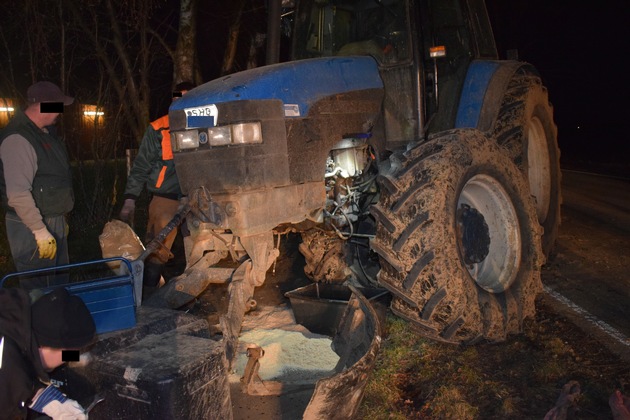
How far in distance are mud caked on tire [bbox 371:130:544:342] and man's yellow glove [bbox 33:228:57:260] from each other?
2406 mm

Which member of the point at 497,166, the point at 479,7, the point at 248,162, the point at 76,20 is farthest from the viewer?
the point at 76,20

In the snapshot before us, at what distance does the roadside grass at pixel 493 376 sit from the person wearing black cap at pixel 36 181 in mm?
2721

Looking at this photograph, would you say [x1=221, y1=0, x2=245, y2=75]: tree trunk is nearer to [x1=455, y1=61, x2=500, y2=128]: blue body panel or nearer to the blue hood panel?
[x1=455, y1=61, x2=500, y2=128]: blue body panel

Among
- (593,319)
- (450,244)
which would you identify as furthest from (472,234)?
(593,319)

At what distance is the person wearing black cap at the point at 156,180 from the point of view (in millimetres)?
5906

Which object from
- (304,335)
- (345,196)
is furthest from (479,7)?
(304,335)

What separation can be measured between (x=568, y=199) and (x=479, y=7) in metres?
6.14

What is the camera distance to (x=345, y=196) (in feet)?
16.7

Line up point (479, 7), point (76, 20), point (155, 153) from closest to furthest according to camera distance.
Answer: point (155, 153)
point (479, 7)
point (76, 20)

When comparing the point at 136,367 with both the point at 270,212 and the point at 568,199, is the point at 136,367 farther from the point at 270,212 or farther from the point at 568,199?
the point at 568,199

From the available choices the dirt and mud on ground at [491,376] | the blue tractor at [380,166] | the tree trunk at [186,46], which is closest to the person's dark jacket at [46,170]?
the blue tractor at [380,166]

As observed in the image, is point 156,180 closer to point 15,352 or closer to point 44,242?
point 44,242

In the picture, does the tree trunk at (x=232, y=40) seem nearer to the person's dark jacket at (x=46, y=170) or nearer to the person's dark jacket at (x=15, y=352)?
the person's dark jacket at (x=46, y=170)

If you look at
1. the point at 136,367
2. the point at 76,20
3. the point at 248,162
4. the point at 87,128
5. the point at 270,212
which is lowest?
the point at 136,367
